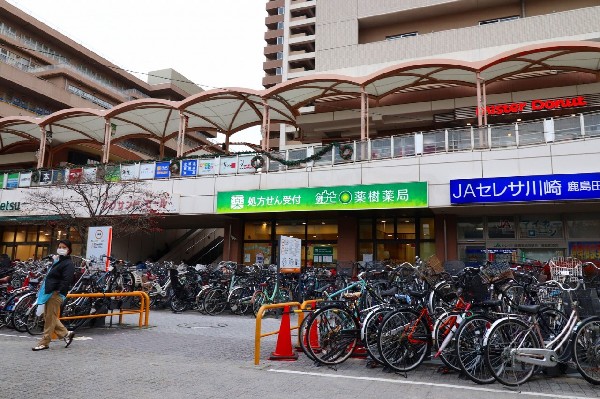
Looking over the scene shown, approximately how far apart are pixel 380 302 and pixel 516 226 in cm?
1050

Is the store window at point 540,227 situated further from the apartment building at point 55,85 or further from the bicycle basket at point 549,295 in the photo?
the apartment building at point 55,85

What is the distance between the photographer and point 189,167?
1941cm

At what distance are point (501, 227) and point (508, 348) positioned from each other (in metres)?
11.5

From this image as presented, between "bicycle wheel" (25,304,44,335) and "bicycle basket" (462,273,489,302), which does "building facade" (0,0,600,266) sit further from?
"bicycle wheel" (25,304,44,335)

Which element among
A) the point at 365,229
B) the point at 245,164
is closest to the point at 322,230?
the point at 365,229

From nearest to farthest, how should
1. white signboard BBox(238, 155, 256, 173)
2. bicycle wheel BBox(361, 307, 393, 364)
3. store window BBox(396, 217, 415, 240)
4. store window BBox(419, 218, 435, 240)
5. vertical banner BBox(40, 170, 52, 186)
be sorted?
bicycle wheel BBox(361, 307, 393, 364) < store window BBox(419, 218, 435, 240) < store window BBox(396, 217, 415, 240) < white signboard BBox(238, 155, 256, 173) < vertical banner BBox(40, 170, 52, 186)

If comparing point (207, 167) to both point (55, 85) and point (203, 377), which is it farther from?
point (55, 85)

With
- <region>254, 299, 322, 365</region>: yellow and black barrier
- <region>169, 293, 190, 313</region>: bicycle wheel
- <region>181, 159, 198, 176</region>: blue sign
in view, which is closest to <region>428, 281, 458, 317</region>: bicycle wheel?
<region>254, 299, 322, 365</region>: yellow and black barrier

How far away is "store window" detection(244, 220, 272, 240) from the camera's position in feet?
64.8

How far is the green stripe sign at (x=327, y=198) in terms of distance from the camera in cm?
1527

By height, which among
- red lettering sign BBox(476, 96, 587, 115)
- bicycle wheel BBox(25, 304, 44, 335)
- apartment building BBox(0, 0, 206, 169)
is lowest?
bicycle wheel BBox(25, 304, 44, 335)

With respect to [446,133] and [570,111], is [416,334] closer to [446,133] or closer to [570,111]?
[446,133]

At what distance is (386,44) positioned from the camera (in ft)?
77.4

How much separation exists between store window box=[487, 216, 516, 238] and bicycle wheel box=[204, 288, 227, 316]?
973 cm
